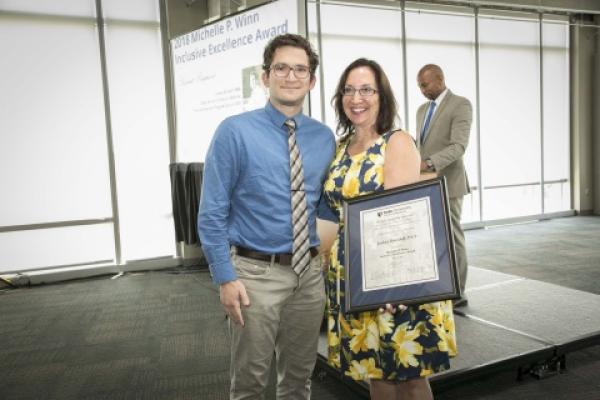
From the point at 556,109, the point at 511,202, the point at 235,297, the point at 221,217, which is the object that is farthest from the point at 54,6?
the point at 556,109

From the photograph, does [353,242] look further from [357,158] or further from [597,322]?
[597,322]

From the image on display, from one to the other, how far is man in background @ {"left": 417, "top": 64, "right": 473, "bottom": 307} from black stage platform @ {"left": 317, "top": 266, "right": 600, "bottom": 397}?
30cm

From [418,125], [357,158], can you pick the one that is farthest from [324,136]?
[418,125]

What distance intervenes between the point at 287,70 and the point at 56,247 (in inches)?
179

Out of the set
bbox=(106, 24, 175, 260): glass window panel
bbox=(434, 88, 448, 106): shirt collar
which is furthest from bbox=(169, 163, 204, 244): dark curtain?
bbox=(434, 88, 448, 106): shirt collar

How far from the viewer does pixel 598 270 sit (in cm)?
465

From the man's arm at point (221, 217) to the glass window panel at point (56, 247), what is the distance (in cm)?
430

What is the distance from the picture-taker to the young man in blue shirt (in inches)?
59.1

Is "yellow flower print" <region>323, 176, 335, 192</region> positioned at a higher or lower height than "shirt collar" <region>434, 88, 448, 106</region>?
lower

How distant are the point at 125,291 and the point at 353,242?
12.2 feet

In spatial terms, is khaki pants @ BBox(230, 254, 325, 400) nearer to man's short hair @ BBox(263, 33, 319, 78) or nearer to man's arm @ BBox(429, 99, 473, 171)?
man's short hair @ BBox(263, 33, 319, 78)

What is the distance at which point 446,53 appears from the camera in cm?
682

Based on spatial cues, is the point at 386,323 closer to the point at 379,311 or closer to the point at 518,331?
the point at 379,311

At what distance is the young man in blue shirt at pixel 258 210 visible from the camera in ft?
4.93
